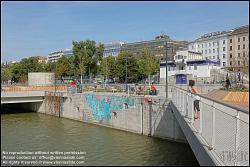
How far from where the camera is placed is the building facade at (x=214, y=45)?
345 feet

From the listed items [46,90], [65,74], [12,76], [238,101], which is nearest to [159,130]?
[238,101]

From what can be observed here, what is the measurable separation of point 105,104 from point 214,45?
3531 inches

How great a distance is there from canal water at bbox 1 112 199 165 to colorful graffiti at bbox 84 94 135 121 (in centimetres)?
180

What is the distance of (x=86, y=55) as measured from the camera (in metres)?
68.2

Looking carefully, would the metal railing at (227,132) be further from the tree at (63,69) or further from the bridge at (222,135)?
the tree at (63,69)

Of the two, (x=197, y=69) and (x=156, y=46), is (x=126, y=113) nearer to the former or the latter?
(x=197, y=69)

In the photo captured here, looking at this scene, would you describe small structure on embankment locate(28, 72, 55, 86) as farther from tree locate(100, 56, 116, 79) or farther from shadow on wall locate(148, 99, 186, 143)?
shadow on wall locate(148, 99, 186, 143)

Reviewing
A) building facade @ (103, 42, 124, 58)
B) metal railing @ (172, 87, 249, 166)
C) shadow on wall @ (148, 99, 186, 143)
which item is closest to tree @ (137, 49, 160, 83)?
shadow on wall @ (148, 99, 186, 143)

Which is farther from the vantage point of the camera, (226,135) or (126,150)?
(126,150)

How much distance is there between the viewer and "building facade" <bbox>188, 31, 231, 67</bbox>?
105 m

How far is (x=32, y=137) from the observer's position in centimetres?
2200

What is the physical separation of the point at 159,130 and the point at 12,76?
264 feet

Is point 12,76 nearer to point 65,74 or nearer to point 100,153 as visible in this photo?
point 65,74

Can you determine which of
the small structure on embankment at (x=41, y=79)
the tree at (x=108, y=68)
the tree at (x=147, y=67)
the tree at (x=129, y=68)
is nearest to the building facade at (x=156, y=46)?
the tree at (x=108, y=68)
